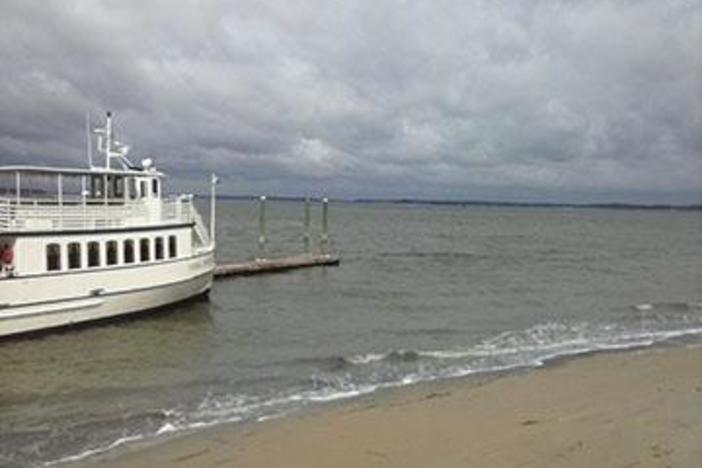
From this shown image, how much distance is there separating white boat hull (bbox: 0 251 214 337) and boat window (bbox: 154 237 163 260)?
363 mm

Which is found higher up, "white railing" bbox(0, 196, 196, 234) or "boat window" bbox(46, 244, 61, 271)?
"white railing" bbox(0, 196, 196, 234)

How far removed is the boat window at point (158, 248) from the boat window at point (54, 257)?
466 cm

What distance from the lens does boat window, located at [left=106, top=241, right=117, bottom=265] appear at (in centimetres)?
2930

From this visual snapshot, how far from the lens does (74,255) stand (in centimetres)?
2803

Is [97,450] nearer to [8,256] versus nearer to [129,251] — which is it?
[8,256]

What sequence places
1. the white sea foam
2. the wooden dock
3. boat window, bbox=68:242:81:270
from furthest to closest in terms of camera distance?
1. the wooden dock
2. boat window, bbox=68:242:81:270
3. the white sea foam

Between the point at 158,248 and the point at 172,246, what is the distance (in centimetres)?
90

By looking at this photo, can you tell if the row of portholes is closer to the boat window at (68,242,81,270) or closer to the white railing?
the boat window at (68,242,81,270)

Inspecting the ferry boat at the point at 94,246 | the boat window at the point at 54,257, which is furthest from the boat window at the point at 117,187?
the boat window at the point at 54,257

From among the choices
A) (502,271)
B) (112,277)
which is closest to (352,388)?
(112,277)

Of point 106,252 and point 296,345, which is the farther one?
point 106,252

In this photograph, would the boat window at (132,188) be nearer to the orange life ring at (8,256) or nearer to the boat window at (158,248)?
the boat window at (158,248)

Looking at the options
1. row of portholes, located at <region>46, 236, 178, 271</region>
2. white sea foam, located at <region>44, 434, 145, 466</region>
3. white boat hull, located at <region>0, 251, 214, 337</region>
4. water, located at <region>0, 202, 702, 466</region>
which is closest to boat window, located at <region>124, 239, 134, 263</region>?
row of portholes, located at <region>46, 236, 178, 271</region>

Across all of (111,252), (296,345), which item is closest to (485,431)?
(296,345)
